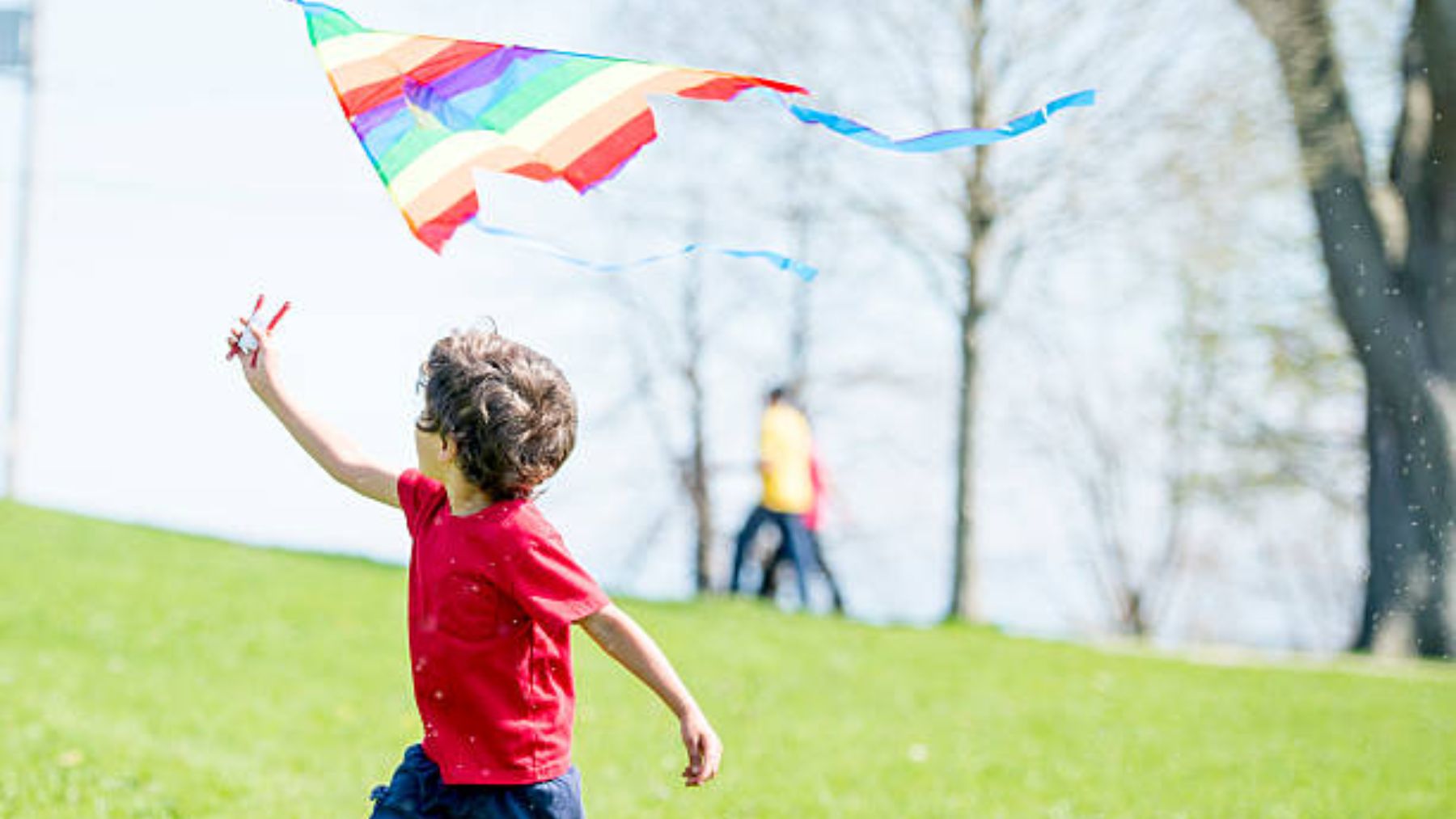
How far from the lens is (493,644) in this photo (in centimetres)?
310

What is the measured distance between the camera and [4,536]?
14453 millimetres

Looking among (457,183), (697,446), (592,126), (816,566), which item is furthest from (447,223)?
(697,446)

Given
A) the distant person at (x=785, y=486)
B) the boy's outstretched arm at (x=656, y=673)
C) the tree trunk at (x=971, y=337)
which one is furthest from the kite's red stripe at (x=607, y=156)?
the tree trunk at (x=971, y=337)

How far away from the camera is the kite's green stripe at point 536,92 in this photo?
12.1 ft

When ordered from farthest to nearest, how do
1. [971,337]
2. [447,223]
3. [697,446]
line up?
1. [697,446]
2. [971,337]
3. [447,223]

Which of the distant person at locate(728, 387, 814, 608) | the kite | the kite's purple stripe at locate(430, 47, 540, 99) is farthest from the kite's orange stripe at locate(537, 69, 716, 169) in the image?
the distant person at locate(728, 387, 814, 608)

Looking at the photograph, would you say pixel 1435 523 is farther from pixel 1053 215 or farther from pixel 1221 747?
pixel 1221 747

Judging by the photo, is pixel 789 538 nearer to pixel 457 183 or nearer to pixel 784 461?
pixel 784 461

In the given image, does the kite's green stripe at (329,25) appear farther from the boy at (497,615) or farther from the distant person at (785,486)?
the distant person at (785,486)

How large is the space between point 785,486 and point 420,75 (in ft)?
34.7

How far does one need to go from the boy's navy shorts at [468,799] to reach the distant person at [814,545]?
36.6 ft

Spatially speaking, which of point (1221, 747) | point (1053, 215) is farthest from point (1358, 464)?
point (1221, 747)

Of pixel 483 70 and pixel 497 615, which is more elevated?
pixel 483 70

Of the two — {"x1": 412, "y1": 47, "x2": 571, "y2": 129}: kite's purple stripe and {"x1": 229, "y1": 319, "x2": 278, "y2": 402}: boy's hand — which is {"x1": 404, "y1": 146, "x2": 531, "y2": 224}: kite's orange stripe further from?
{"x1": 229, "y1": 319, "x2": 278, "y2": 402}: boy's hand
